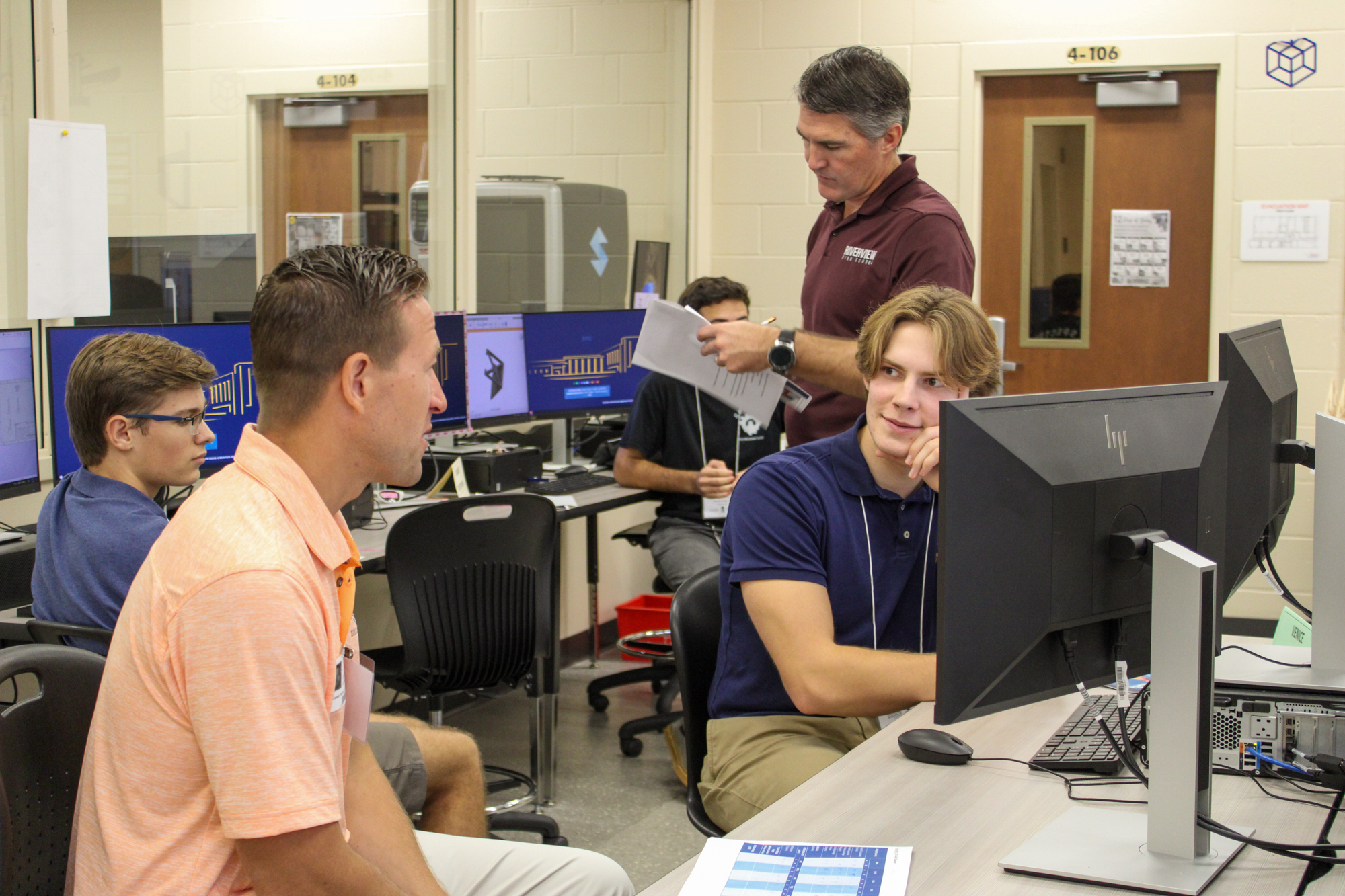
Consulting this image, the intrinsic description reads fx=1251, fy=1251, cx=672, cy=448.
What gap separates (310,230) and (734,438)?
4.88ft

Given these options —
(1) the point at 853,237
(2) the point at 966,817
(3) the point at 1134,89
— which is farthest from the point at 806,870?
(3) the point at 1134,89

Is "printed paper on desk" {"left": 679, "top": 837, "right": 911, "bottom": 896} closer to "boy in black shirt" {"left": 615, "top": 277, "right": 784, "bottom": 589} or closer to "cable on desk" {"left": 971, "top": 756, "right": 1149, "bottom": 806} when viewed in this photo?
"cable on desk" {"left": 971, "top": 756, "right": 1149, "bottom": 806}

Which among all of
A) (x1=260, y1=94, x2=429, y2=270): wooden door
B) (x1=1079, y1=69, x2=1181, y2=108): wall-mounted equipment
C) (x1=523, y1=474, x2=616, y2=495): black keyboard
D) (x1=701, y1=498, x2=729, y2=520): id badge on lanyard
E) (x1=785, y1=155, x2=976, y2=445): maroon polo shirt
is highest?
(x1=1079, y1=69, x2=1181, y2=108): wall-mounted equipment

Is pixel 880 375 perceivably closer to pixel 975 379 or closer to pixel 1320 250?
pixel 975 379

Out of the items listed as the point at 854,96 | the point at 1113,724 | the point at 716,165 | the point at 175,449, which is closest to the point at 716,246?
the point at 716,165

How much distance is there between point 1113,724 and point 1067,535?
533 mm

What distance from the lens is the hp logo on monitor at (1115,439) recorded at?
4.33 ft

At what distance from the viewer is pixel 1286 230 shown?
470 centimetres

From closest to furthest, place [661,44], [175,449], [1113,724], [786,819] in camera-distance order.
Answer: [786,819]
[1113,724]
[175,449]
[661,44]

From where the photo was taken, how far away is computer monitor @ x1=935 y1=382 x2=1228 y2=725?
1.23 meters

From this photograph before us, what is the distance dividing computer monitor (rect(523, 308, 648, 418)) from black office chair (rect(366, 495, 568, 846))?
3.67ft

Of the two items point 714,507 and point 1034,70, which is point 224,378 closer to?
point 714,507

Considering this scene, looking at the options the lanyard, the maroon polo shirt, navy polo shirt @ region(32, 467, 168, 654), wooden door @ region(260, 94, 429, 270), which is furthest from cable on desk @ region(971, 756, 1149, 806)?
wooden door @ region(260, 94, 429, 270)

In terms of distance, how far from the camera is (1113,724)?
1.70 metres
